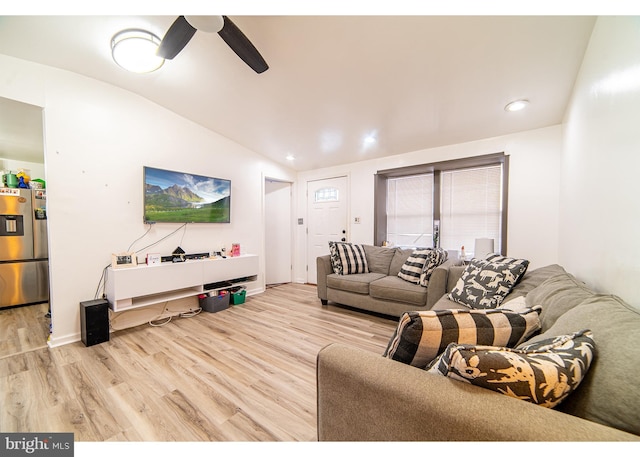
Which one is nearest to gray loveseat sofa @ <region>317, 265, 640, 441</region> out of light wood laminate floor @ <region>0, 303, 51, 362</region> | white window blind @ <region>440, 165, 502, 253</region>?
white window blind @ <region>440, 165, 502, 253</region>

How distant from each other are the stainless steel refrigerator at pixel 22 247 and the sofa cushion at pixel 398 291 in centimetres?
452

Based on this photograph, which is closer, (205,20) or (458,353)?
(458,353)

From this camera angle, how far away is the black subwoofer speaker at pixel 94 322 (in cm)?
222

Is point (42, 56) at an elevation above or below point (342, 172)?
above

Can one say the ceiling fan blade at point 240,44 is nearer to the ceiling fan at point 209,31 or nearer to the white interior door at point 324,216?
the ceiling fan at point 209,31

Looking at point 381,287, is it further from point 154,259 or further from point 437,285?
point 154,259

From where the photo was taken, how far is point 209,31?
135cm

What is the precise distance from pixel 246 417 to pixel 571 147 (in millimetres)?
3244

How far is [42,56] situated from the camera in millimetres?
2066

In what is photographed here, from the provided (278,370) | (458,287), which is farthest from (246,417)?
(458,287)

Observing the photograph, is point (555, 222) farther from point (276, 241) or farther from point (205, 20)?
point (276, 241)

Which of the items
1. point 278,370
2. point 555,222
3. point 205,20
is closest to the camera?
point 205,20

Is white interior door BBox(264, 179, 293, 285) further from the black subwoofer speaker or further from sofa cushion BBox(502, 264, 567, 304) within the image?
sofa cushion BBox(502, 264, 567, 304)

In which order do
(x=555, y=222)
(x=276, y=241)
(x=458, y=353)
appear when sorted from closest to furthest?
1. (x=458, y=353)
2. (x=555, y=222)
3. (x=276, y=241)
